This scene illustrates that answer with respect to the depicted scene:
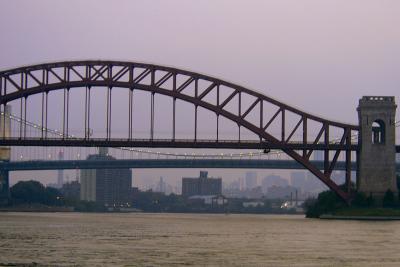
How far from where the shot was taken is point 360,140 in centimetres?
13075

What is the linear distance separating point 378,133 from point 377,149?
266 cm

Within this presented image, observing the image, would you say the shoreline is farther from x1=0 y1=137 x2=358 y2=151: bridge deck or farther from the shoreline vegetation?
x1=0 y1=137 x2=358 y2=151: bridge deck

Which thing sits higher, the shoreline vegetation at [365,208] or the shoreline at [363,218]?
the shoreline vegetation at [365,208]

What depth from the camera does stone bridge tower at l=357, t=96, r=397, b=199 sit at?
129 meters

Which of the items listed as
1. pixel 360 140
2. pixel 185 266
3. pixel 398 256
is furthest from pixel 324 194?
pixel 185 266

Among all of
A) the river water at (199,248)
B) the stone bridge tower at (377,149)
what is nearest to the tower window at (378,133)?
the stone bridge tower at (377,149)

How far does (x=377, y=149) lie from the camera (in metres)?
130

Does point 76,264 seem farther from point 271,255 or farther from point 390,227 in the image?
point 390,227

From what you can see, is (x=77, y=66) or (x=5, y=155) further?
(x=5, y=155)

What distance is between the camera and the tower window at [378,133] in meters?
130

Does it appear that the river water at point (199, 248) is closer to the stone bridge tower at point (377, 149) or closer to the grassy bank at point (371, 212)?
the grassy bank at point (371, 212)

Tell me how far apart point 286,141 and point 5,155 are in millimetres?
61767

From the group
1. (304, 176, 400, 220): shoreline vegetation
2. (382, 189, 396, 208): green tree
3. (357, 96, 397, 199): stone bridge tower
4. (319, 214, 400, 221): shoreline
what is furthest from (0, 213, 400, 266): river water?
(357, 96, 397, 199): stone bridge tower

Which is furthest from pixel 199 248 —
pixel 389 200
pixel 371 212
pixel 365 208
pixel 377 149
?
pixel 377 149
